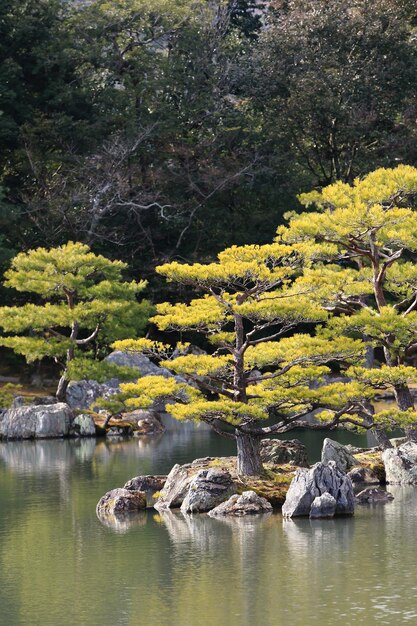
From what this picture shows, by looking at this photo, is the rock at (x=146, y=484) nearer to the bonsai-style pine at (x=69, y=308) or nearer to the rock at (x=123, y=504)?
the rock at (x=123, y=504)

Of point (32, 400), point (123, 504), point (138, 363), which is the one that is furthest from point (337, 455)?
point (138, 363)

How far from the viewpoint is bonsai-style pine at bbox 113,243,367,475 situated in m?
23.8

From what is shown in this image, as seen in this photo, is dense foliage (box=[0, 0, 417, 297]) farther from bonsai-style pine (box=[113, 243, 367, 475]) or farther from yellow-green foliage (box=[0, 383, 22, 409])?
bonsai-style pine (box=[113, 243, 367, 475])

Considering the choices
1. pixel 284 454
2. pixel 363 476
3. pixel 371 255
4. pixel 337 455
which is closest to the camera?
pixel 363 476

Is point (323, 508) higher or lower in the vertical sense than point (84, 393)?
lower

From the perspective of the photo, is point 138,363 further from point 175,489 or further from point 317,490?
point 317,490

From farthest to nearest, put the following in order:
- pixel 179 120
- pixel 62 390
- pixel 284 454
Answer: pixel 179 120 < pixel 62 390 < pixel 284 454

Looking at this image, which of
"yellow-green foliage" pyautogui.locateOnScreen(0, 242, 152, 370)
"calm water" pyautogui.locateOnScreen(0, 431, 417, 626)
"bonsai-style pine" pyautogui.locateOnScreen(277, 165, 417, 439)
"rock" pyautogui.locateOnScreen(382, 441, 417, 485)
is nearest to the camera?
"calm water" pyautogui.locateOnScreen(0, 431, 417, 626)

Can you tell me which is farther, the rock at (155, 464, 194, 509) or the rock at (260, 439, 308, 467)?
the rock at (260, 439, 308, 467)

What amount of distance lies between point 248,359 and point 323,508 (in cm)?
388

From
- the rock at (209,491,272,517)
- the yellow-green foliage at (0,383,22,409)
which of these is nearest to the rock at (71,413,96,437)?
the yellow-green foliage at (0,383,22,409)

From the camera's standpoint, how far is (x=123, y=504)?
77.8 feet

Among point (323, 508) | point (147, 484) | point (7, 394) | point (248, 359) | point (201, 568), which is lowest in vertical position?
point (201, 568)

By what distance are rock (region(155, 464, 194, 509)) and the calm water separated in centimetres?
76
